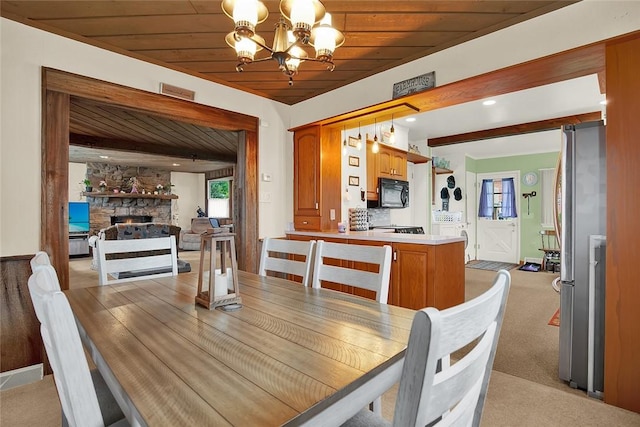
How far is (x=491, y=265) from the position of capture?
6738mm

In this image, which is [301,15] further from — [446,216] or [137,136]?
[446,216]

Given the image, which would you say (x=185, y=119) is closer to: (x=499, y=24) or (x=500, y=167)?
(x=499, y=24)

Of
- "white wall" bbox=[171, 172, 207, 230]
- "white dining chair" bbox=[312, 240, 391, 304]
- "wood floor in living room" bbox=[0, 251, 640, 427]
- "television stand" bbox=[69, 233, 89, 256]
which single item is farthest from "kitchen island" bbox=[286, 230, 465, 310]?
"white wall" bbox=[171, 172, 207, 230]

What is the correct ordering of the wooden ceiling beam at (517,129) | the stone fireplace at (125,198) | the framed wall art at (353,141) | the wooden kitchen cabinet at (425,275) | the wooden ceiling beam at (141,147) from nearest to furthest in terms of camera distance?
the wooden kitchen cabinet at (425,275)
the framed wall art at (353,141)
the wooden ceiling beam at (517,129)
the wooden ceiling beam at (141,147)
the stone fireplace at (125,198)

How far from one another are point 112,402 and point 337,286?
2.46 m

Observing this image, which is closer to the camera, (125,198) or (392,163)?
(392,163)

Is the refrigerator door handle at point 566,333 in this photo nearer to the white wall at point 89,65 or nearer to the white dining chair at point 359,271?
the white dining chair at point 359,271

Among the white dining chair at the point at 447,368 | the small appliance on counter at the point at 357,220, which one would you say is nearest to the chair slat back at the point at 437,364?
the white dining chair at the point at 447,368

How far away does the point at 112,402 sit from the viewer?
1085 mm

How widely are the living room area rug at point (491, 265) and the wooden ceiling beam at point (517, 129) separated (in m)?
2.64

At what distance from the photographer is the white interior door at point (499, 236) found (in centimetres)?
706

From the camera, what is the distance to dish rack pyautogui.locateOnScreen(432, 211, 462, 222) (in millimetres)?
6914

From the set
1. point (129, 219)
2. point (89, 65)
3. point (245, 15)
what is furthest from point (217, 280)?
point (129, 219)

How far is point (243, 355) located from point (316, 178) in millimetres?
2935
